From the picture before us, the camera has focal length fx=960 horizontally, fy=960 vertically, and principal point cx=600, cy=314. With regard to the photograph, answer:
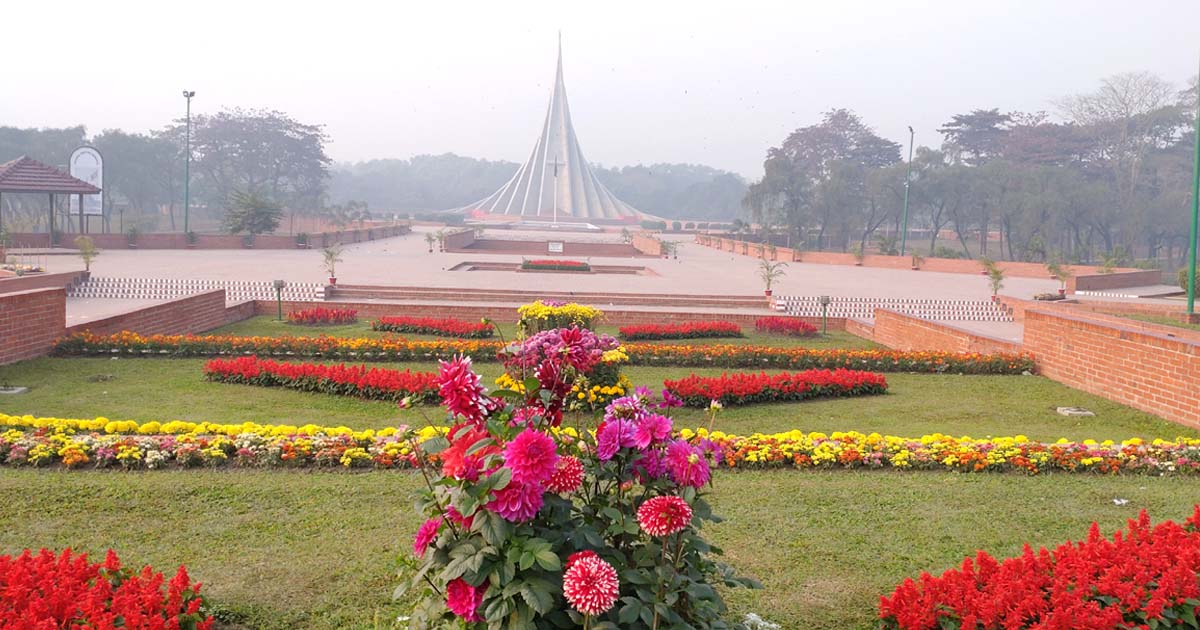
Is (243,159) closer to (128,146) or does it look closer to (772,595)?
(128,146)

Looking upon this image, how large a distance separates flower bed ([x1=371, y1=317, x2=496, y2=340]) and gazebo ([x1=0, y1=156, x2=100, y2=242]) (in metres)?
14.9

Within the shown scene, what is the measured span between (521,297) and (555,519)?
37.3 ft

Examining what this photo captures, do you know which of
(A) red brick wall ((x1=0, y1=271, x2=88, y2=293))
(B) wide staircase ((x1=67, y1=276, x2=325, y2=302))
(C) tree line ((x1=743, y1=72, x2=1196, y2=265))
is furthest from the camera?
(C) tree line ((x1=743, y1=72, x2=1196, y2=265))

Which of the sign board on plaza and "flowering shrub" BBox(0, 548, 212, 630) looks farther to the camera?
the sign board on plaza

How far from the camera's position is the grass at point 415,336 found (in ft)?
32.2

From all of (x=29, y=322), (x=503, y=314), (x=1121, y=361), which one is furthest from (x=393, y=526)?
(x=503, y=314)

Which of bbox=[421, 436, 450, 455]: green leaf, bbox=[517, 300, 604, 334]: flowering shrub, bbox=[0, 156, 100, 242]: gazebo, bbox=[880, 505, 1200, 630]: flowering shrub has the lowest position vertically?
bbox=[880, 505, 1200, 630]: flowering shrub

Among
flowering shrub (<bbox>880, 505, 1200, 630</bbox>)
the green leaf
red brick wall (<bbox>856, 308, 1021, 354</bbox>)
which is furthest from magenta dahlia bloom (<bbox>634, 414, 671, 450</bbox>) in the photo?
red brick wall (<bbox>856, 308, 1021, 354</bbox>)

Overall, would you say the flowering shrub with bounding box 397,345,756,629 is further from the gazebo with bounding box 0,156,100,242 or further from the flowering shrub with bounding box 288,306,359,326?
the gazebo with bounding box 0,156,100,242

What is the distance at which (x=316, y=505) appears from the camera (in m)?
3.54

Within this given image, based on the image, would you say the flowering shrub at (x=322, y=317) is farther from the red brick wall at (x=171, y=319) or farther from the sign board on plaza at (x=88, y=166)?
the sign board on plaza at (x=88, y=166)

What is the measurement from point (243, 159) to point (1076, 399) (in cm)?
4603

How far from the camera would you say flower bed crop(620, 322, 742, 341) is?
32.0ft

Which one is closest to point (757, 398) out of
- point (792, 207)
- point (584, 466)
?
point (584, 466)
